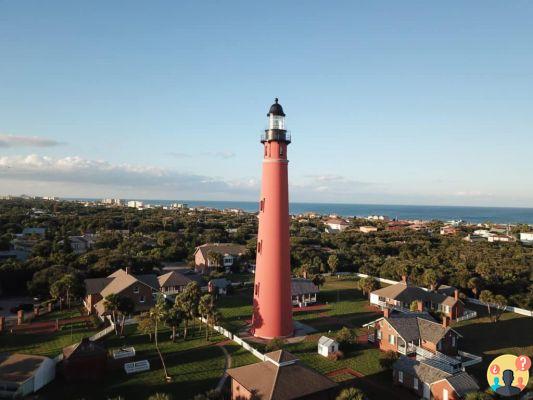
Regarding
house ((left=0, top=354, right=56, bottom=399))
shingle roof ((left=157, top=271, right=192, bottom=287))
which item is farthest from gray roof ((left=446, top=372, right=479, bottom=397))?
shingle roof ((left=157, top=271, right=192, bottom=287))

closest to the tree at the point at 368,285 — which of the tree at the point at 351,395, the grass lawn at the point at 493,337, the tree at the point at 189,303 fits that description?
the grass lawn at the point at 493,337

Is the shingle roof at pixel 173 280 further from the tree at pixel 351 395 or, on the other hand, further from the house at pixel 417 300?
the tree at pixel 351 395

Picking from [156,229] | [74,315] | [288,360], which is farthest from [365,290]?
[156,229]

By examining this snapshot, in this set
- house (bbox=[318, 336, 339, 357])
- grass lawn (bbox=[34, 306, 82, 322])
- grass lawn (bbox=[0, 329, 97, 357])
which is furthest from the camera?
grass lawn (bbox=[34, 306, 82, 322])

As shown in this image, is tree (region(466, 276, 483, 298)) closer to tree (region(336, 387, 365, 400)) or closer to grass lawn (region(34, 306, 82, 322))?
tree (region(336, 387, 365, 400))

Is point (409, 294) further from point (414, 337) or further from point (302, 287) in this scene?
point (414, 337)

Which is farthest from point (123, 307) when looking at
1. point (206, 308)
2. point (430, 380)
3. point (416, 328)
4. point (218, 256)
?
point (218, 256)
